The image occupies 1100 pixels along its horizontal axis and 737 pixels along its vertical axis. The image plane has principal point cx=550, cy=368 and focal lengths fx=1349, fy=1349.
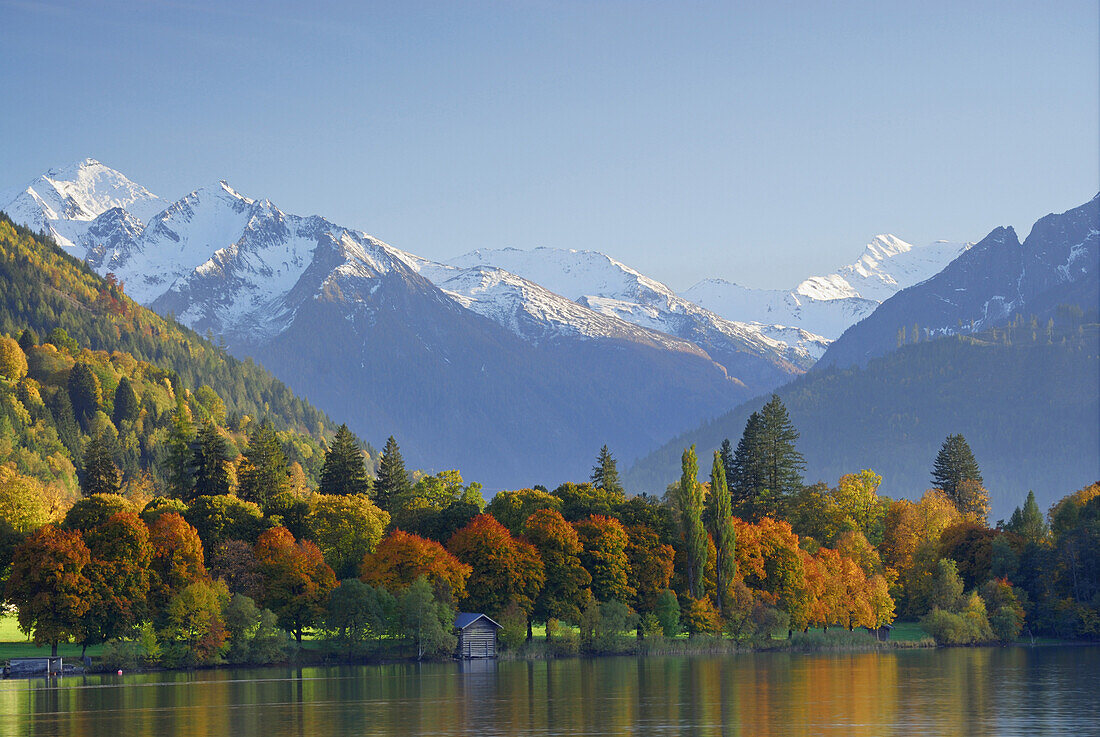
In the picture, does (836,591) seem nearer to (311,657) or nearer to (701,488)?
(701,488)

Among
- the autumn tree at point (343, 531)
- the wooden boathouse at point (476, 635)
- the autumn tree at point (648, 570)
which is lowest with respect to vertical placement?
the wooden boathouse at point (476, 635)

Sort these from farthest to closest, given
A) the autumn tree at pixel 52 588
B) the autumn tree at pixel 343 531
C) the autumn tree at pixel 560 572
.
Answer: the autumn tree at pixel 343 531
the autumn tree at pixel 560 572
the autumn tree at pixel 52 588

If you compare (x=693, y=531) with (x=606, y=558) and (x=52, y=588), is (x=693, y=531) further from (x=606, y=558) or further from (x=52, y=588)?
(x=52, y=588)

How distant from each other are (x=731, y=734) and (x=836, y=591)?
101300 millimetres

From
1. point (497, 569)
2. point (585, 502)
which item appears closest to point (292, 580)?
point (497, 569)

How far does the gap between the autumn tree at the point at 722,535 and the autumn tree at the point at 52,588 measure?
246 feet

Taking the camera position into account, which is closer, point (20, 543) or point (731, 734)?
point (731, 734)

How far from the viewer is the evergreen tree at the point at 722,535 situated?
555ft

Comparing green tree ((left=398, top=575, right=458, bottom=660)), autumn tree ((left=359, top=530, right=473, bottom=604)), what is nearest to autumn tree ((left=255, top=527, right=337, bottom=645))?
autumn tree ((left=359, top=530, right=473, bottom=604))

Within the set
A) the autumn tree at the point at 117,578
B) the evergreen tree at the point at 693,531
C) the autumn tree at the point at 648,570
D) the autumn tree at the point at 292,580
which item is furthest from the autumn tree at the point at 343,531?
the evergreen tree at the point at 693,531

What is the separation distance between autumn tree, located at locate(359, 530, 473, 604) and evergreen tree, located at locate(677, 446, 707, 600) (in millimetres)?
29287

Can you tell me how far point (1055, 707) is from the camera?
3595 inches

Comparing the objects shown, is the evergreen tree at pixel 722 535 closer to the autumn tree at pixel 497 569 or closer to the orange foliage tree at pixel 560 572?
the orange foliage tree at pixel 560 572

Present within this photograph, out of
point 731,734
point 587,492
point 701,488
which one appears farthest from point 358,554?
point 731,734
